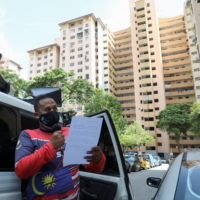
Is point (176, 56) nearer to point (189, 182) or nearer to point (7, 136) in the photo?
point (189, 182)

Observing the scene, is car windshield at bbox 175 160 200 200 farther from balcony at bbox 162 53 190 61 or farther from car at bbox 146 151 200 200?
balcony at bbox 162 53 190 61

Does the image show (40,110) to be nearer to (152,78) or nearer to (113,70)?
(152,78)

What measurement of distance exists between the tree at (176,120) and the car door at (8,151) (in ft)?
129

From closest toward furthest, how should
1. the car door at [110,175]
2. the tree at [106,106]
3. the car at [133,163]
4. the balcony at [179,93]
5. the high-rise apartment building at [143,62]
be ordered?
the car door at [110,175]
the car at [133,163]
the tree at [106,106]
the high-rise apartment building at [143,62]
the balcony at [179,93]

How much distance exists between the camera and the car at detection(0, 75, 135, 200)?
1633 millimetres

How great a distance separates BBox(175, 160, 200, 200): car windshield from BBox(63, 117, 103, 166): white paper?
0.70 meters

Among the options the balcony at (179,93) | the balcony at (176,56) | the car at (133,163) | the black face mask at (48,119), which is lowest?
the car at (133,163)

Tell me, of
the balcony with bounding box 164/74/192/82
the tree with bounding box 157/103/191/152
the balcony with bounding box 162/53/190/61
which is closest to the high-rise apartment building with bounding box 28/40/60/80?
the balcony with bounding box 162/53/190/61

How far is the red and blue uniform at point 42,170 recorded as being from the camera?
130 centimetres

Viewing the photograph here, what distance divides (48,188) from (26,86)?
23.0 meters

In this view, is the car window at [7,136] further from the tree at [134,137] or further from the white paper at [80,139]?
the tree at [134,137]

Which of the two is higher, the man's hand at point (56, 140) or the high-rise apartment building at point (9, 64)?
the high-rise apartment building at point (9, 64)

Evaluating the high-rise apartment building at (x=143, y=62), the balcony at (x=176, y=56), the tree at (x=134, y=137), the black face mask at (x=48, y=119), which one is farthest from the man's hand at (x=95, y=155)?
the balcony at (x=176, y=56)

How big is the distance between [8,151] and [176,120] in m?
39.4
